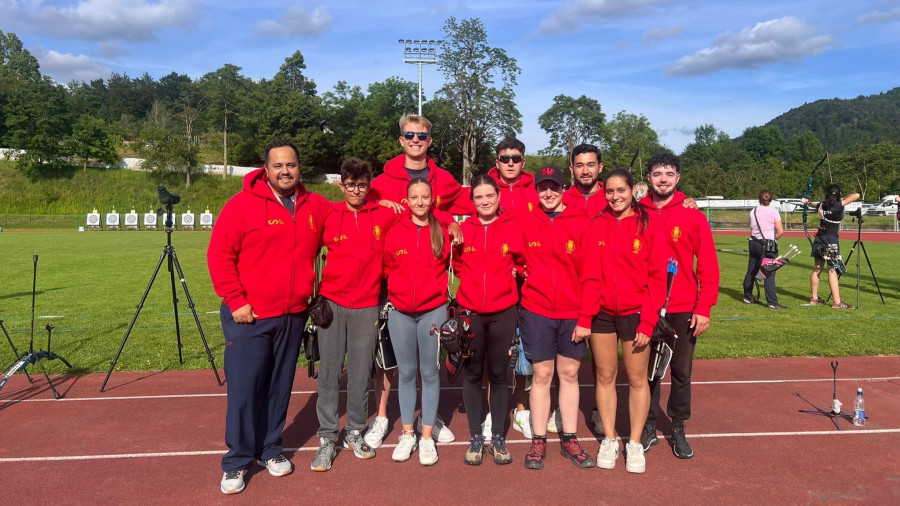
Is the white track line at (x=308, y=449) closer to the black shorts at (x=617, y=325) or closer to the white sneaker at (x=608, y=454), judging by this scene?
the white sneaker at (x=608, y=454)

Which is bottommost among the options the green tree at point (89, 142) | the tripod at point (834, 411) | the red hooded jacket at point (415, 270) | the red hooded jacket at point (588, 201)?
the tripod at point (834, 411)

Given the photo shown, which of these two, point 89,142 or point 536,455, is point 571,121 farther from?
point 536,455

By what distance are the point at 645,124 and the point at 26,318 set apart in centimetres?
7324

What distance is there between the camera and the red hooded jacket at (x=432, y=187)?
487 centimetres

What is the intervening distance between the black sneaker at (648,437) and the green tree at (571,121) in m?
68.6

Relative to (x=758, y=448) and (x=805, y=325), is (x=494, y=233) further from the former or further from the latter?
(x=805, y=325)

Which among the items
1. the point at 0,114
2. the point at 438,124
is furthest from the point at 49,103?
the point at 438,124

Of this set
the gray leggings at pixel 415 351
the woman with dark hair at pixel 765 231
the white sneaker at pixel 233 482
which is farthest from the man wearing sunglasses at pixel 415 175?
the woman with dark hair at pixel 765 231

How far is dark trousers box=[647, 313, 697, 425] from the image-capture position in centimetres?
418

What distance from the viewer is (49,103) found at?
5091cm

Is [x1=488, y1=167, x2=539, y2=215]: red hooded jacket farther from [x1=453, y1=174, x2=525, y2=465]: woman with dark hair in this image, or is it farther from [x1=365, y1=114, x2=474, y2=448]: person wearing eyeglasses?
[x1=453, y1=174, x2=525, y2=465]: woman with dark hair

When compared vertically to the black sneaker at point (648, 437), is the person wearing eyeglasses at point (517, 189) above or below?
above

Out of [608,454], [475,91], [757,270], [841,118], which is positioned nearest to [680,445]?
[608,454]

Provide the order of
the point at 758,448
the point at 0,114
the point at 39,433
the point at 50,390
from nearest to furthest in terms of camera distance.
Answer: the point at 758,448
the point at 39,433
the point at 50,390
the point at 0,114
